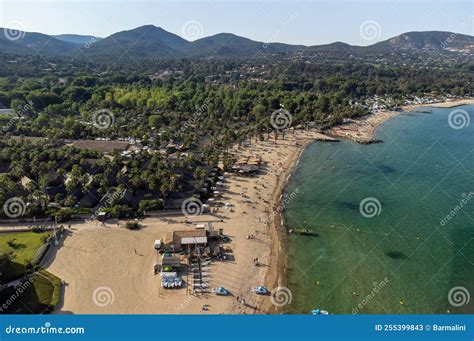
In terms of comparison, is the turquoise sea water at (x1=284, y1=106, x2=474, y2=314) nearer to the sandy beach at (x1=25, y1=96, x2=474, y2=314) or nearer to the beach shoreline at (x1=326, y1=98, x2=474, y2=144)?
the sandy beach at (x1=25, y1=96, x2=474, y2=314)

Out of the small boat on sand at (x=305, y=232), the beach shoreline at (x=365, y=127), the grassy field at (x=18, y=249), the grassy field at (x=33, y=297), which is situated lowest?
the grassy field at (x=33, y=297)

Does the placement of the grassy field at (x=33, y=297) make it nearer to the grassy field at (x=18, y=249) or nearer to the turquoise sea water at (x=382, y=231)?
the grassy field at (x=18, y=249)

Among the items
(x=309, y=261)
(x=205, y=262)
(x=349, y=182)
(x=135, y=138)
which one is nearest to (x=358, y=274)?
(x=309, y=261)

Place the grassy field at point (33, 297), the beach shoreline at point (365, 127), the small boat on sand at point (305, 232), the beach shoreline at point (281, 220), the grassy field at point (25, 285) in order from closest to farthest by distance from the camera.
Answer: the grassy field at point (33, 297) → the grassy field at point (25, 285) → the beach shoreline at point (281, 220) → the small boat on sand at point (305, 232) → the beach shoreline at point (365, 127)

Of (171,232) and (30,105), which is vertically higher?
(30,105)

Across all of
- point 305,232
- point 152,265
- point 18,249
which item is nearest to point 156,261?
point 152,265

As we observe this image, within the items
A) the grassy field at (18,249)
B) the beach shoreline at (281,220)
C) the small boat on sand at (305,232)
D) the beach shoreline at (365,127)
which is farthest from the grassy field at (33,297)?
the beach shoreline at (365,127)

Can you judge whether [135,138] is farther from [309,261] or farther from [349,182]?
[309,261]
